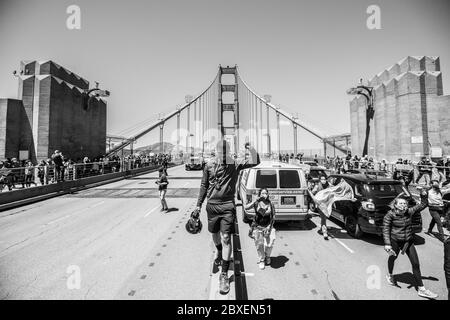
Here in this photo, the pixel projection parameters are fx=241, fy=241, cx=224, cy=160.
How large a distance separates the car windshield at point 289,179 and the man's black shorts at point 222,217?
3.10 meters

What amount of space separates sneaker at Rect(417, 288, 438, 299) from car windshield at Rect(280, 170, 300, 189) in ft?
11.3

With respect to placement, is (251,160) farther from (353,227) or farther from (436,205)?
(436,205)

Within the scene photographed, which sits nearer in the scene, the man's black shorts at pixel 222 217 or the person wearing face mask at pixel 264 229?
the man's black shorts at pixel 222 217

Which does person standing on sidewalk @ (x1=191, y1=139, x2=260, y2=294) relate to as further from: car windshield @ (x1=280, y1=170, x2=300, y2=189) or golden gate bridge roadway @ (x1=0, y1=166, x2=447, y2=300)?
car windshield @ (x1=280, y1=170, x2=300, y2=189)

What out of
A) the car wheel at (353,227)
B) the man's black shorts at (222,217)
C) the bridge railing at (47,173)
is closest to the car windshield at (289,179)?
the car wheel at (353,227)

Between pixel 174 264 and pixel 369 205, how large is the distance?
179 inches

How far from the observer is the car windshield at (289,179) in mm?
6617

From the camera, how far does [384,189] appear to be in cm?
592

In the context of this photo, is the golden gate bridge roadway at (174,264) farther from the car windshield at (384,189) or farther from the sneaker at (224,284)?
the car windshield at (384,189)

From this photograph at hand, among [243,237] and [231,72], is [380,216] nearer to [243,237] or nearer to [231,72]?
[243,237]

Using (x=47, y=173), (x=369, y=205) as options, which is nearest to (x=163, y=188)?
(x=369, y=205)

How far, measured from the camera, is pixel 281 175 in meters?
6.70
